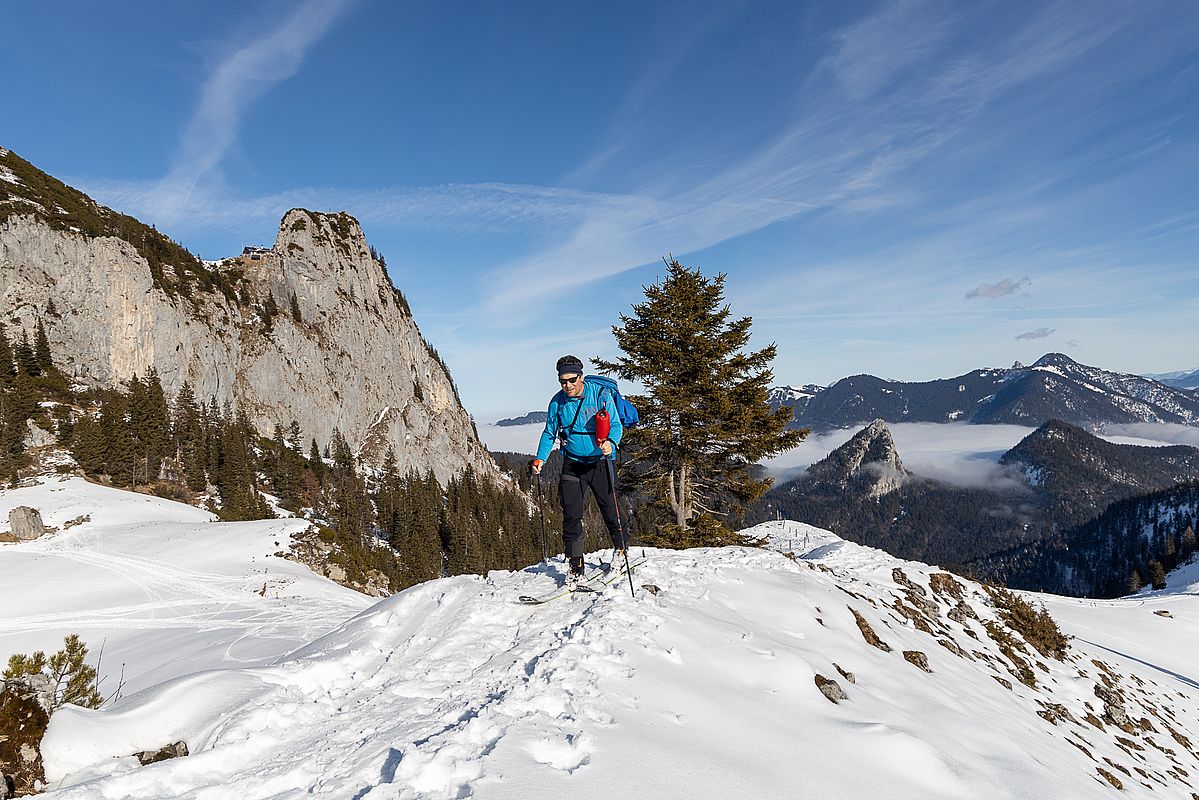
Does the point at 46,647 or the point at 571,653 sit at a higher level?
the point at 571,653

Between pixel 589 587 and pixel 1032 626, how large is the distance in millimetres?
16928

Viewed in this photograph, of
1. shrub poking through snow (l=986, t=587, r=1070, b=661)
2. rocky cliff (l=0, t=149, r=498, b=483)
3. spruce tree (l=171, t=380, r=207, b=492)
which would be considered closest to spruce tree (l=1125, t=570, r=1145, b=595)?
shrub poking through snow (l=986, t=587, r=1070, b=661)

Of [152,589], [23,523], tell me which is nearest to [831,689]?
[152,589]

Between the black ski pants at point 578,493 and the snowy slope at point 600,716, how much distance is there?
3.82ft

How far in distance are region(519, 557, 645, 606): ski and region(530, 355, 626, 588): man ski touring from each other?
0.85 feet

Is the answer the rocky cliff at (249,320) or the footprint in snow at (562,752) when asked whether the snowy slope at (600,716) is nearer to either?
the footprint in snow at (562,752)

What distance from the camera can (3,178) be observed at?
224 feet

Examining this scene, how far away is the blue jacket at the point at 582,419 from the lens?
838 cm

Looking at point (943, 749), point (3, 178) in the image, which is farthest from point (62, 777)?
point (3, 178)

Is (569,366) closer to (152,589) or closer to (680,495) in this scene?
(680,495)

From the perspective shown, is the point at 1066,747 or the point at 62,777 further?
the point at 1066,747

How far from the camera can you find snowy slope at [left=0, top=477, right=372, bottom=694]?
13.8m

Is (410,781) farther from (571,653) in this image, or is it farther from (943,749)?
(943,749)

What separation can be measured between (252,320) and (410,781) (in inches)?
4248
